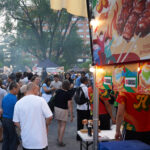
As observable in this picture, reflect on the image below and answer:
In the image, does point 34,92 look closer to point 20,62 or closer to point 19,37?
point 19,37

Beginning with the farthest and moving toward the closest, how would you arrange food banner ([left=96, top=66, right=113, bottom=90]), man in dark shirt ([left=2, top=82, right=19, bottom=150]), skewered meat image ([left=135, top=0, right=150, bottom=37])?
man in dark shirt ([left=2, top=82, right=19, bottom=150]), food banner ([left=96, top=66, right=113, bottom=90]), skewered meat image ([left=135, top=0, right=150, bottom=37])

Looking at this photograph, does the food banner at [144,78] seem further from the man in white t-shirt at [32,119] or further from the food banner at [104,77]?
the man in white t-shirt at [32,119]

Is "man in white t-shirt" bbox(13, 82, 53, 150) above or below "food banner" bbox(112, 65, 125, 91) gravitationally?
below

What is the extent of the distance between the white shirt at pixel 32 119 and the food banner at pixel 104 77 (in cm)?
113

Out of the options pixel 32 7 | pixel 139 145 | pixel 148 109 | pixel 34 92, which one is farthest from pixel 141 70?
pixel 32 7

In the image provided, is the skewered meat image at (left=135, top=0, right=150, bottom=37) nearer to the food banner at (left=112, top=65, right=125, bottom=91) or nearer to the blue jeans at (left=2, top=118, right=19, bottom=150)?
the food banner at (left=112, top=65, right=125, bottom=91)

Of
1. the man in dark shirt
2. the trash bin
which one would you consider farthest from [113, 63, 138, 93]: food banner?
the man in dark shirt

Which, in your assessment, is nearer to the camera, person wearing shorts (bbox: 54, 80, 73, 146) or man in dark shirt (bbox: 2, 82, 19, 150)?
man in dark shirt (bbox: 2, 82, 19, 150)

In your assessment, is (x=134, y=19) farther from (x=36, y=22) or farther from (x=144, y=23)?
(x=36, y=22)

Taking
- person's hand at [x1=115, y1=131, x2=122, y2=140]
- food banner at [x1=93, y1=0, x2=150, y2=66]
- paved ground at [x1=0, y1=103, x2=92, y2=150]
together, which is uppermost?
food banner at [x1=93, y1=0, x2=150, y2=66]

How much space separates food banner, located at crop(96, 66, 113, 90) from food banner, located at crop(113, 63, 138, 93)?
11 centimetres

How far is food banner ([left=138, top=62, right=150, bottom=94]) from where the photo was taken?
1761 mm

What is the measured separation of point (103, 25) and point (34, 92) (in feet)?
5.60

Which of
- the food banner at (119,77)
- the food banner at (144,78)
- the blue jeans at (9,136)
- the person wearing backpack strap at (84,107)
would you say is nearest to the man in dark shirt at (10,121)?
the blue jeans at (9,136)
